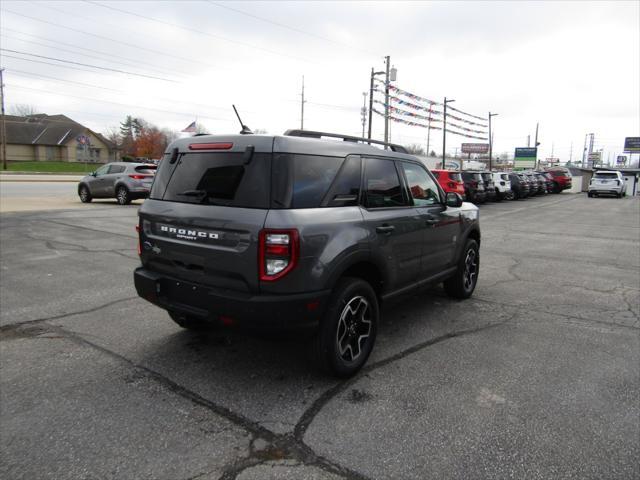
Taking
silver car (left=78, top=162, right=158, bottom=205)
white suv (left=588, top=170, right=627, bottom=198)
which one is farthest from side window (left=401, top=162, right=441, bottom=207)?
white suv (left=588, top=170, right=627, bottom=198)

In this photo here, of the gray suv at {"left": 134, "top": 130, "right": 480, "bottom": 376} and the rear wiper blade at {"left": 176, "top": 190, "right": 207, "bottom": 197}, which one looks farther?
the rear wiper blade at {"left": 176, "top": 190, "right": 207, "bottom": 197}

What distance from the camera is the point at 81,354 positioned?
3926mm

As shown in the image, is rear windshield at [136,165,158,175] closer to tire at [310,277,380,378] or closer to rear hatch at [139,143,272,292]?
rear hatch at [139,143,272,292]

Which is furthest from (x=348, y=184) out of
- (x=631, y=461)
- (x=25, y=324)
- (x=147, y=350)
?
(x=25, y=324)

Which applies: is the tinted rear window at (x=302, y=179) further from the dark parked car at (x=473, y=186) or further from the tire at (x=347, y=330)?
the dark parked car at (x=473, y=186)

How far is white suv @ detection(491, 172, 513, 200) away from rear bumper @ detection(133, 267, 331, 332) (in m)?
25.0

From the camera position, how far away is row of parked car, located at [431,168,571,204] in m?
20.1

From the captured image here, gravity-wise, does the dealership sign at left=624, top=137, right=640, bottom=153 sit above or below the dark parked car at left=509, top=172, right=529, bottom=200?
above

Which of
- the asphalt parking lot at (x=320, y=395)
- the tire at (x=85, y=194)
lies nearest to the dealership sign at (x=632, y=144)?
the tire at (x=85, y=194)

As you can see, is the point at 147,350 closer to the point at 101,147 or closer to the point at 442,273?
the point at 442,273

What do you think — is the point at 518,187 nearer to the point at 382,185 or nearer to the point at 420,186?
the point at 420,186

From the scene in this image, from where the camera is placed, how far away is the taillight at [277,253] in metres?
3.00

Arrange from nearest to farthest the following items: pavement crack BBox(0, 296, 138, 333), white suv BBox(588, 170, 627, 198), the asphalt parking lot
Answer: the asphalt parking lot → pavement crack BBox(0, 296, 138, 333) → white suv BBox(588, 170, 627, 198)

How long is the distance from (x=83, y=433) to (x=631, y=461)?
3.24m
